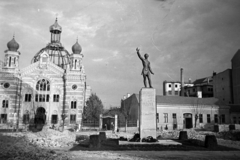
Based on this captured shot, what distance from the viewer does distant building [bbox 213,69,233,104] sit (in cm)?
5459

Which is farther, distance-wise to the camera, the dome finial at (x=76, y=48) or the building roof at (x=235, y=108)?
the dome finial at (x=76, y=48)

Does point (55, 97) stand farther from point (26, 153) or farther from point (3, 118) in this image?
point (26, 153)

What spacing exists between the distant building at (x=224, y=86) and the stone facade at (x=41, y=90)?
110 ft

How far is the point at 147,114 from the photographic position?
17.5m

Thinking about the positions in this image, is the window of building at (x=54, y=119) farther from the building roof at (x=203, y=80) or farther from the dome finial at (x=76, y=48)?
the building roof at (x=203, y=80)

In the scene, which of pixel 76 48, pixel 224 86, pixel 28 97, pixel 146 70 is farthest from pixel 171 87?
pixel 146 70

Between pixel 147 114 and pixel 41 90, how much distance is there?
113 feet

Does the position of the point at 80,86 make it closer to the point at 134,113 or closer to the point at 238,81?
the point at 134,113

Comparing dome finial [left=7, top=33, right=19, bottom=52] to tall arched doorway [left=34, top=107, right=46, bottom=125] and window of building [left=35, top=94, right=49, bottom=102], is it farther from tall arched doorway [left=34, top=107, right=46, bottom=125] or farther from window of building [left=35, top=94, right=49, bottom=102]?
tall arched doorway [left=34, top=107, right=46, bottom=125]

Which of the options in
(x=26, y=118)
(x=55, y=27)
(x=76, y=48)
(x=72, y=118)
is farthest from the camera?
(x=55, y=27)

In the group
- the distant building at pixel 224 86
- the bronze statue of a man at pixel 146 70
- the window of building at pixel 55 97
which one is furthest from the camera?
the distant building at pixel 224 86

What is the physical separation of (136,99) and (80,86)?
11.5 meters

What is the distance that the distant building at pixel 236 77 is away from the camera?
5181 cm

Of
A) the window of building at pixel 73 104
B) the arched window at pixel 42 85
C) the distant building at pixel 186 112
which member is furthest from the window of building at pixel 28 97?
the distant building at pixel 186 112
